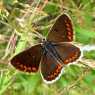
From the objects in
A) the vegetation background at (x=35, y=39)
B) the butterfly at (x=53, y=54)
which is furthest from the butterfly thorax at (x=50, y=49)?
the vegetation background at (x=35, y=39)

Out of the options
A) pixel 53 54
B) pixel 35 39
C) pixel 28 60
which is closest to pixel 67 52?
pixel 53 54

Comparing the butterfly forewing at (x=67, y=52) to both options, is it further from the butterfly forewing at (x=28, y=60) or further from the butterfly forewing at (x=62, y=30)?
the butterfly forewing at (x=28, y=60)

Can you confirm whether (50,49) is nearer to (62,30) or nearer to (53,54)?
(53,54)

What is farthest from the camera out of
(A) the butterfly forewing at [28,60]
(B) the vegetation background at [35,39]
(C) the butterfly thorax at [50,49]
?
(B) the vegetation background at [35,39]

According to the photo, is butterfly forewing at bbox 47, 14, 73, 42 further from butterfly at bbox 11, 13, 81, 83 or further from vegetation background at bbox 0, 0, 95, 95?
vegetation background at bbox 0, 0, 95, 95

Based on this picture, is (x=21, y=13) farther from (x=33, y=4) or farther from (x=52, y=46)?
(x=52, y=46)
